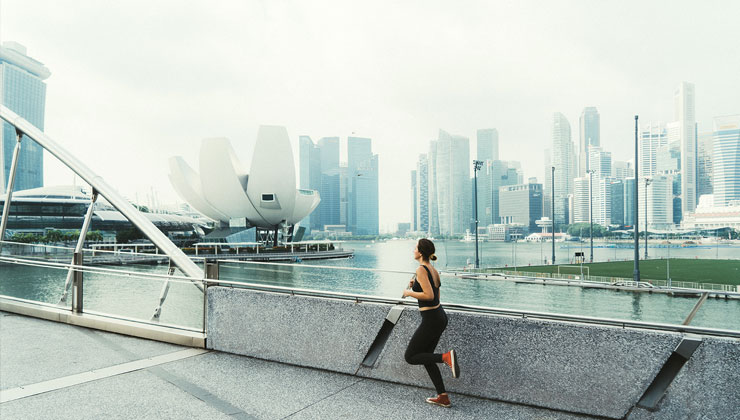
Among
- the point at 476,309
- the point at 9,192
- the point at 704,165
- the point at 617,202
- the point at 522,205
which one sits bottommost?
the point at 476,309

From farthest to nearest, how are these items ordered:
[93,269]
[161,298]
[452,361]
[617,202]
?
[617,202] → [93,269] → [161,298] → [452,361]

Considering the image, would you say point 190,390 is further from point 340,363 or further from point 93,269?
point 93,269

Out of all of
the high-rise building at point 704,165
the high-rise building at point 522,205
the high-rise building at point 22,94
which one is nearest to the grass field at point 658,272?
the high-rise building at point 22,94

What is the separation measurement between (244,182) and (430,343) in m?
68.6

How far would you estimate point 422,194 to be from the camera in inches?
6703

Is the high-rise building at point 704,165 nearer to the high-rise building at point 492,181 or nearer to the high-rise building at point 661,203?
the high-rise building at point 661,203

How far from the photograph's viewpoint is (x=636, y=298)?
4.10 metres

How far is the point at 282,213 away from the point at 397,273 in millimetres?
70320

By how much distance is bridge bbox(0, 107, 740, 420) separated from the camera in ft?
8.75

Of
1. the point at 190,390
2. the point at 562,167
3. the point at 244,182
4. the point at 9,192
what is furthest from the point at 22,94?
the point at 562,167

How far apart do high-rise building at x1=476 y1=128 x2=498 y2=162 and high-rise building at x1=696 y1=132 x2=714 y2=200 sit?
7643 cm

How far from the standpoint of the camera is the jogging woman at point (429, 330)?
306 centimetres

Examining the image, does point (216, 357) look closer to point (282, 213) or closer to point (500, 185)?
point (282, 213)

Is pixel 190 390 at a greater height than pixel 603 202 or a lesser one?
lesser
